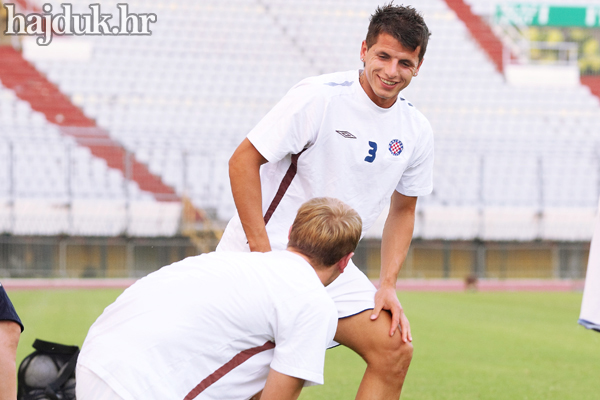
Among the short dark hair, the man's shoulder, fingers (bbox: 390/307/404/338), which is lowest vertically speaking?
fingers (bbox: 390/307/404/338)

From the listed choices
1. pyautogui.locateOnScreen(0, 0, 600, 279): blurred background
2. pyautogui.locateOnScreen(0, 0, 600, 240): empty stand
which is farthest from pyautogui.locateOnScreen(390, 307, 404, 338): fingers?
pyautogui.locateOnScreen(0, 0, 600, 240): empty stand

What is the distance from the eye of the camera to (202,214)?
52.5 ft

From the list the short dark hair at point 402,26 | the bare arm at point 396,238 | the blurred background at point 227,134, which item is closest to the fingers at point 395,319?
the bare arm at point 396,238

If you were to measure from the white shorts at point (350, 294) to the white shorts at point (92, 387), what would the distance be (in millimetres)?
1014

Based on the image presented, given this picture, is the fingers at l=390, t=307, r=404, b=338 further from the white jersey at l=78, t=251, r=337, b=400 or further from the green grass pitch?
the green grass pitch

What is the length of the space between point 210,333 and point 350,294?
35.1 inches

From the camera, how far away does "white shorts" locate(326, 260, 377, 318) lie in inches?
108

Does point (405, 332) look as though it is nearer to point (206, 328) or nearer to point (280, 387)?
point (280, 387)

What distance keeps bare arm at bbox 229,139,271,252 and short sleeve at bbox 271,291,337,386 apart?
0.71 meters

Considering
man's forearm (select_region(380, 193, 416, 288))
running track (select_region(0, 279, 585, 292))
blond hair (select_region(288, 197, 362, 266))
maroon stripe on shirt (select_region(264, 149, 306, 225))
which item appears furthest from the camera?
running track (select_region(0, 279, 585, 292))

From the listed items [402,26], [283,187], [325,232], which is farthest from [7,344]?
[402,26]

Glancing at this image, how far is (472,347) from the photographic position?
6.86m

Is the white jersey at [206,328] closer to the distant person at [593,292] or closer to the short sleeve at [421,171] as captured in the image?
the short sleeve at [421,171]

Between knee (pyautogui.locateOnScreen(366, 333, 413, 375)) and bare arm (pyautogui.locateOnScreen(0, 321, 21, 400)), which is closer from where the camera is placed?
knee (pyautogui.locateOnScreen(366, 333, 413, 375))
